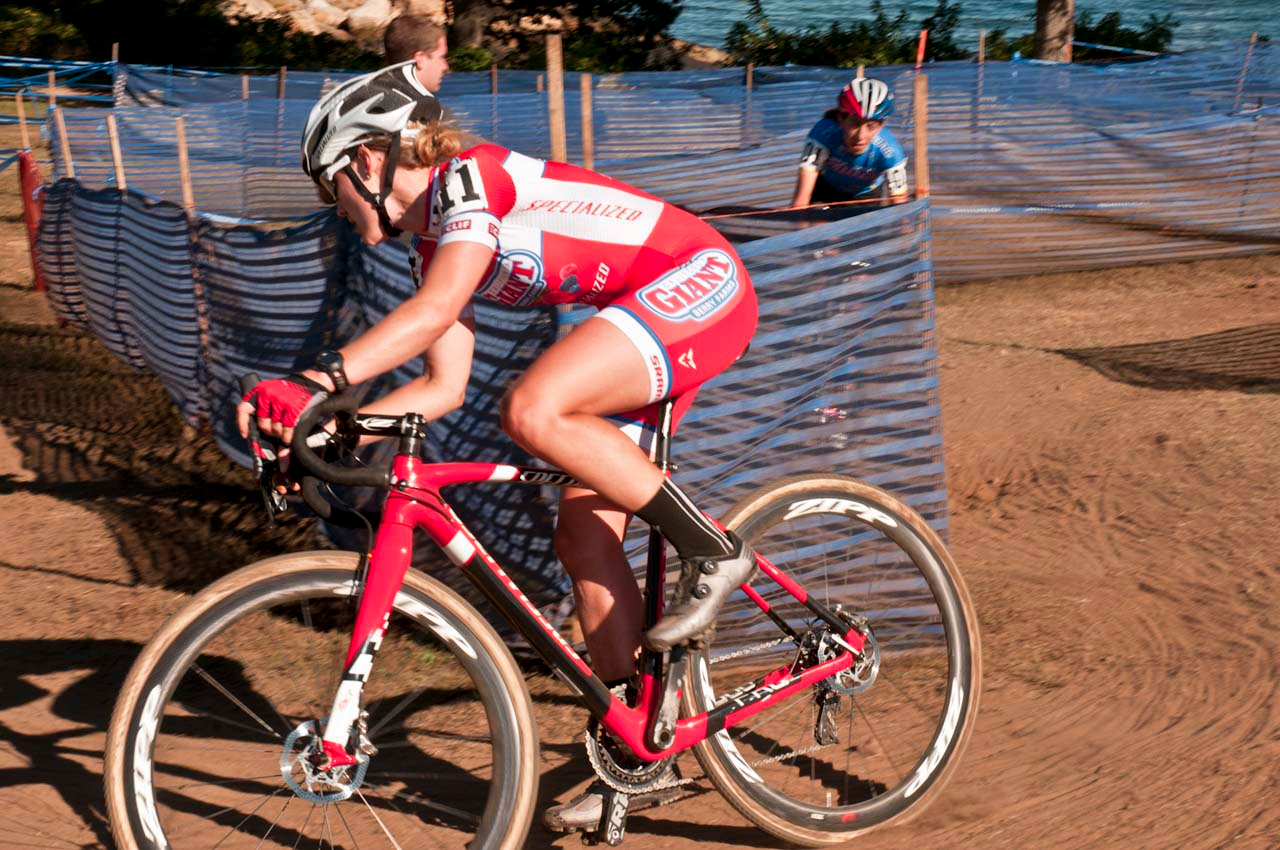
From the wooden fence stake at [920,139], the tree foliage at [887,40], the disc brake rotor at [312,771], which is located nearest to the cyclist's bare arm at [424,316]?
the disc brake rotor at [312,771]

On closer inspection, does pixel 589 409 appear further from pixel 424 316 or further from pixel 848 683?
pixel 848 683

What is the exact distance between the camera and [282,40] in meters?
31.8

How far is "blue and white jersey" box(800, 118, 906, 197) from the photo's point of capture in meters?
7.36

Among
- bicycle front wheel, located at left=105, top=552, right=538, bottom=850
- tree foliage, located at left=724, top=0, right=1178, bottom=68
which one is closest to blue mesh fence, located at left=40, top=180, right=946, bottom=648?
bicycle front wheel, located at left=105, top=552, right=538, bottom=850

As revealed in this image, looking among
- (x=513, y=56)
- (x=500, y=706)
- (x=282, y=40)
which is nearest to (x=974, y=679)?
(x=500, y=706)

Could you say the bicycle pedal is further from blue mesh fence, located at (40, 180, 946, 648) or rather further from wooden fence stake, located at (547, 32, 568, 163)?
wooden fence stake, located at (547, 32, 568, 163)

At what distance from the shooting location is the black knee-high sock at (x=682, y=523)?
3156 mm

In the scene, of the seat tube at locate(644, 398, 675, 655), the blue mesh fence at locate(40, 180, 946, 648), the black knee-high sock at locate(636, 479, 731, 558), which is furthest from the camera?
the blue mesh fence at locate(40, 180, 946, 648)

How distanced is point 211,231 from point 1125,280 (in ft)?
25.2

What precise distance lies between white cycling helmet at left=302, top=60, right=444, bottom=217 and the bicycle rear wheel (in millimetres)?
1353

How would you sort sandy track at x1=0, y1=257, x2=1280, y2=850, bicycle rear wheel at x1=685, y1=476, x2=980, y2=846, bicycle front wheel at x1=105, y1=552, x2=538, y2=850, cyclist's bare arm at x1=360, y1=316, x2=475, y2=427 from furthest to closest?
sandy track at x1=0, y1=257, x2=1280, y2=850 < bicycle rear wheel at x1=685, y1=476, x2=980, y2=846 < cyclist's bare arm at x1=360, y1=316, x2=475, y2=427 < bicycle front wheel at x1=105, y1=552, x2=538, y2=850

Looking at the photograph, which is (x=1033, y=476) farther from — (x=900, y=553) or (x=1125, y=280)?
(x=1125, y=280)

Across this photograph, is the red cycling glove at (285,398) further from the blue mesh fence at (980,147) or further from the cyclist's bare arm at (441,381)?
the blue mesh fence at (980,147)

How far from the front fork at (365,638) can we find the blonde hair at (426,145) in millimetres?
862
